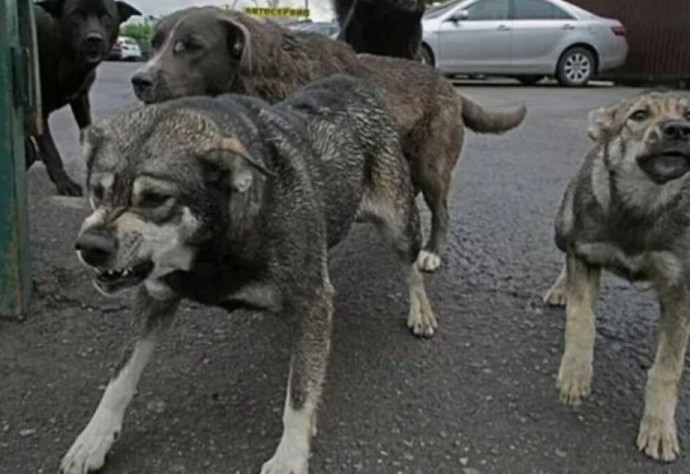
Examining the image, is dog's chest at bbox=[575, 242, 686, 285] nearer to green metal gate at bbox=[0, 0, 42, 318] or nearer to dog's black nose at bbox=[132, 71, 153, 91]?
dog's black nose at bbox=[132, 71, 153, 91]

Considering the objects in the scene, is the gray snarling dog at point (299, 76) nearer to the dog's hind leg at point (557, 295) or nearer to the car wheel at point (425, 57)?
the dog's hind leg at point (557, 295)

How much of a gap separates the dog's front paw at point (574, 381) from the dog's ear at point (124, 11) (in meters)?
4.94

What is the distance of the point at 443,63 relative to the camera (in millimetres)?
17625

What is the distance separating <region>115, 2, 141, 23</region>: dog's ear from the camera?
652 centimetres

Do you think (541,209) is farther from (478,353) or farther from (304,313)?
(304,313)

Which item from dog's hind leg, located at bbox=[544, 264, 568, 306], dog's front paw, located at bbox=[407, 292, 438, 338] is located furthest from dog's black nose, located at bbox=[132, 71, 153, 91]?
dog's hind leg, located at bbox=[544, 264, 568, 306]

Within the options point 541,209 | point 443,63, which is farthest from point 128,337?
point 443,63

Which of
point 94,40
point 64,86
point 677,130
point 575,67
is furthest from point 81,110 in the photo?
point 575,67

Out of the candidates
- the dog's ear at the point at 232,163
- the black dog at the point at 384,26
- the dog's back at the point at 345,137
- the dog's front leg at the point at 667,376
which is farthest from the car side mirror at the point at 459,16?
the dog's ear at the point at 232,163

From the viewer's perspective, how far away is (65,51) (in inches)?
237

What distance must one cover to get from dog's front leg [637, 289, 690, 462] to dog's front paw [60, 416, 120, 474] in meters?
1.92

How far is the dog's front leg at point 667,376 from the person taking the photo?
288cm

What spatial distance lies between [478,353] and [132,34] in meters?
26.6

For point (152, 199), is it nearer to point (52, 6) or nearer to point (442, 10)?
point (52, 6)
